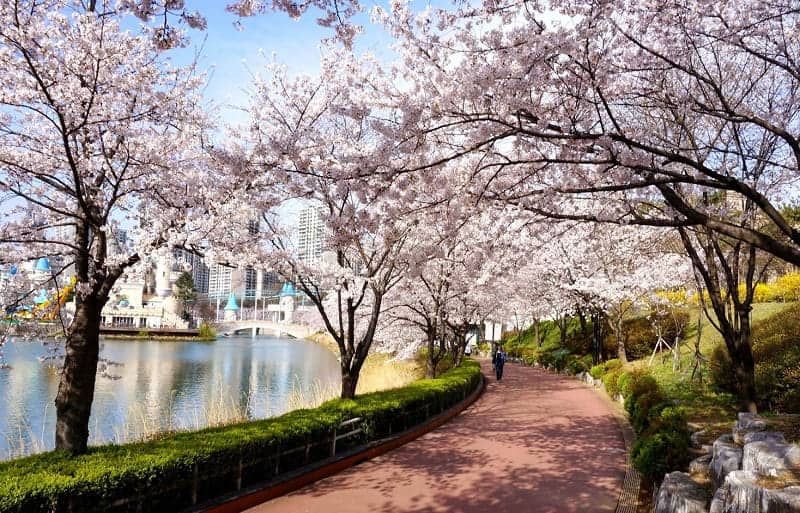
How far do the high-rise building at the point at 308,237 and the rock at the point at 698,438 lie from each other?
7545 mm

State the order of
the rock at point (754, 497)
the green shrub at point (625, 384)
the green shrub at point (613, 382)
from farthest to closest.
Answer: the green shrub at point (613, 382) < the green shrub at point (625, 384) < the rock at point (754, 497)

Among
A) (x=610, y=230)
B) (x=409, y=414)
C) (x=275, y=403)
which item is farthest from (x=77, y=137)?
(x=610, y=230)

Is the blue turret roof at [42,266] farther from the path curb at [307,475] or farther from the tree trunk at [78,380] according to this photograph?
the path curb at [307,475]

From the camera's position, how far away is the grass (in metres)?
10.5

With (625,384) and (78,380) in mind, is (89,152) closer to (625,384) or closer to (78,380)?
(78,380)

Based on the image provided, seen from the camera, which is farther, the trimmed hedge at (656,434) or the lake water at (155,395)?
the lake water at (155,395)

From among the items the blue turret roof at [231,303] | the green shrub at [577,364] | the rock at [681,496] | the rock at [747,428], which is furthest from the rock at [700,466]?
the blue turret roof at [231,303]

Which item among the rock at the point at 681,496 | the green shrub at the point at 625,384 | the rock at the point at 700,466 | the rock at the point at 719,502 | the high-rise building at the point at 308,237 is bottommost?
the green shrub at the point at 625,384

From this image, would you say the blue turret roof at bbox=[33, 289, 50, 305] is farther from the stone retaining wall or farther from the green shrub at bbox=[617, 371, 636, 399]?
the green shrub at bbox=[617, 371, 636, 399]

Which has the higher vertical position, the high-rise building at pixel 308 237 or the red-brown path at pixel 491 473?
the high-rise building at pixel 308 237

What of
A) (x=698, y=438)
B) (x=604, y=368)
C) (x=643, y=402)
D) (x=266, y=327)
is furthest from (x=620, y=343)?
(x=266, y=327)

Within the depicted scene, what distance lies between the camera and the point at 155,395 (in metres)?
20.0

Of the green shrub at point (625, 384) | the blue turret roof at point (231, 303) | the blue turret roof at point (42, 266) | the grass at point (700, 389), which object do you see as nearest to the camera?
the blue turret roof at point (42, 266)

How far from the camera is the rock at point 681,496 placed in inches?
189
